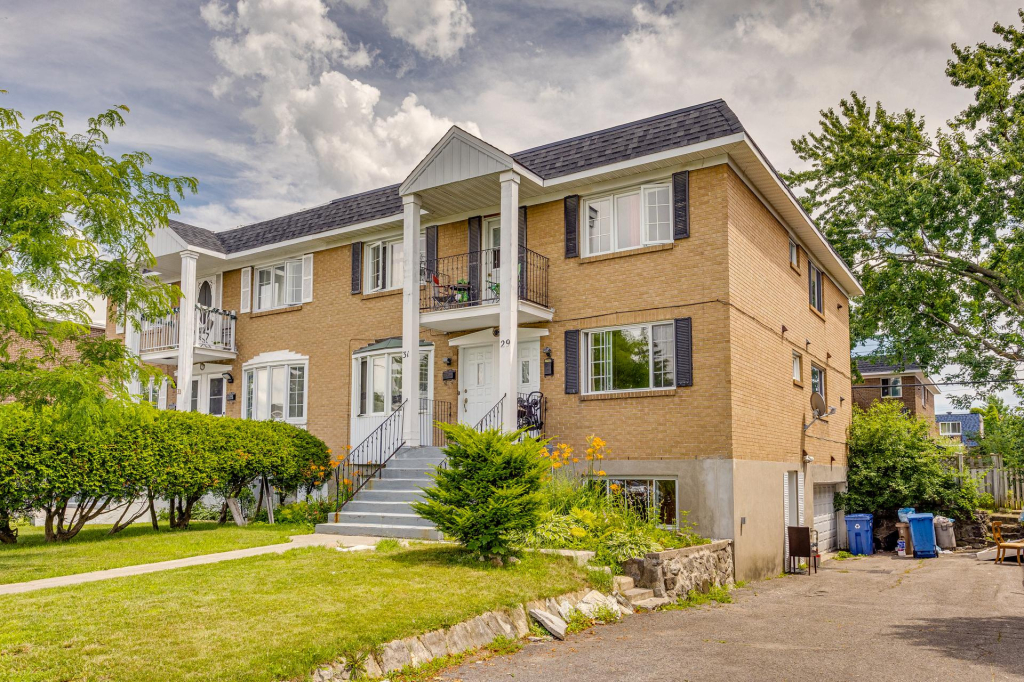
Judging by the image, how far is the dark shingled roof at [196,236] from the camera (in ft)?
68.1

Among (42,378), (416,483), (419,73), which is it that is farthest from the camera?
(419,73)

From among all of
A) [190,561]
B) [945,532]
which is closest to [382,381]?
[190,561]

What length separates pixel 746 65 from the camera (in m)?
14.7

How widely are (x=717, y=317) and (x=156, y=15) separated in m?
10.9

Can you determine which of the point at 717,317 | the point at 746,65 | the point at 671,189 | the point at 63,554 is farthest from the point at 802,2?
the point at 63,554

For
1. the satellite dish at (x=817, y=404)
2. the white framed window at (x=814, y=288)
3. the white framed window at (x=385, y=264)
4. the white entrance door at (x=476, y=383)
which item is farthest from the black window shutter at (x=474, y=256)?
the white framed window at (x=814, y=288)

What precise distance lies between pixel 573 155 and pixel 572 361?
4.03 m

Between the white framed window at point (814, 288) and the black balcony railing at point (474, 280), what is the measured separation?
7.90 m

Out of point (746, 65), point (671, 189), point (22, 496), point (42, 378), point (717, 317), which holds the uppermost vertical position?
point (746, 65)

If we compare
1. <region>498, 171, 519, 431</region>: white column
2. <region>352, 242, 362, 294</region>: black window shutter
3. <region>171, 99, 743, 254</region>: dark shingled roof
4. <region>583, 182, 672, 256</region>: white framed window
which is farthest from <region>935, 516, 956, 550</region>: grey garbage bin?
<region>352, 242, 362, 294</region>: black window shutter

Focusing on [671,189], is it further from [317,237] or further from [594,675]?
[594,675]

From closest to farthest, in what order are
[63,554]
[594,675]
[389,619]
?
[594,675], [389,619], [63,554]

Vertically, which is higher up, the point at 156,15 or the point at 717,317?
the point at 156,15

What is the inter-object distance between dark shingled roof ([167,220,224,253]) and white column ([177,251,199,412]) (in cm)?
39
